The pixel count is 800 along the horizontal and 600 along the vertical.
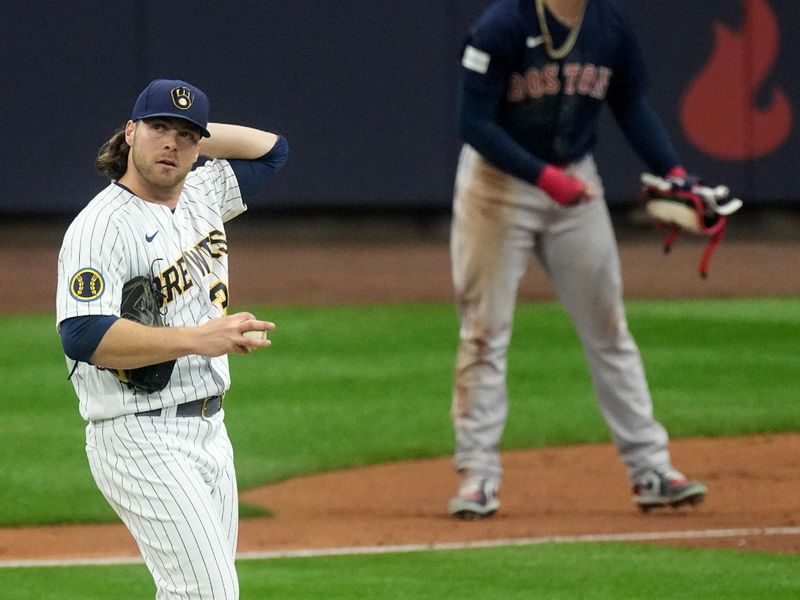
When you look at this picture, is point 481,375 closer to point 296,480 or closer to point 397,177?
point 296,480

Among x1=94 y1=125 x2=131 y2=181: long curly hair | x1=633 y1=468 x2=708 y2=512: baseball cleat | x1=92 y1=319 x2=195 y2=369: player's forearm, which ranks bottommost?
x1=633 y1=468 x2=708 y2=512: baseball cleat

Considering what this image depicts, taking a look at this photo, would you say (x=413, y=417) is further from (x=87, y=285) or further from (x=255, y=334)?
(x=87, y=285)

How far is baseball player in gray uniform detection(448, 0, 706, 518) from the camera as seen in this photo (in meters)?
6.31

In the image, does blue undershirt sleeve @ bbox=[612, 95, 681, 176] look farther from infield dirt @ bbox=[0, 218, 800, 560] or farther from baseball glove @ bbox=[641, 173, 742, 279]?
infield dirt @ bbox=[0, 218, 800, 560]

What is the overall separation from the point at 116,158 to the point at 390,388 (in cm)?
607

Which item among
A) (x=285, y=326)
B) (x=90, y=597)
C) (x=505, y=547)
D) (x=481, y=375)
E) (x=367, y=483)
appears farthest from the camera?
(x=285, y=326)

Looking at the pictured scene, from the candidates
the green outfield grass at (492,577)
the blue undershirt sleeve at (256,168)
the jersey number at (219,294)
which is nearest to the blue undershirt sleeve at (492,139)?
the green outfield grass at (492,577)

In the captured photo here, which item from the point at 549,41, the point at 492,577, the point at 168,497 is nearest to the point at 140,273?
the point at 168,497

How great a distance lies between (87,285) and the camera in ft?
12.4

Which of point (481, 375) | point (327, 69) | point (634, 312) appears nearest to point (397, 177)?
point (327, 69)

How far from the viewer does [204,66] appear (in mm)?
15391

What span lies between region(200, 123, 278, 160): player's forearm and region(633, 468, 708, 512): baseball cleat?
273cm

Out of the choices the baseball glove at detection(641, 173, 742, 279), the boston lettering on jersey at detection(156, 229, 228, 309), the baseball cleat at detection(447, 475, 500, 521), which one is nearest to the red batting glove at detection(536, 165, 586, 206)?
the baseball glove at detection(641, 173, 742, 279)

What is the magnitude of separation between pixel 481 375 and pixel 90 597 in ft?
6.07
